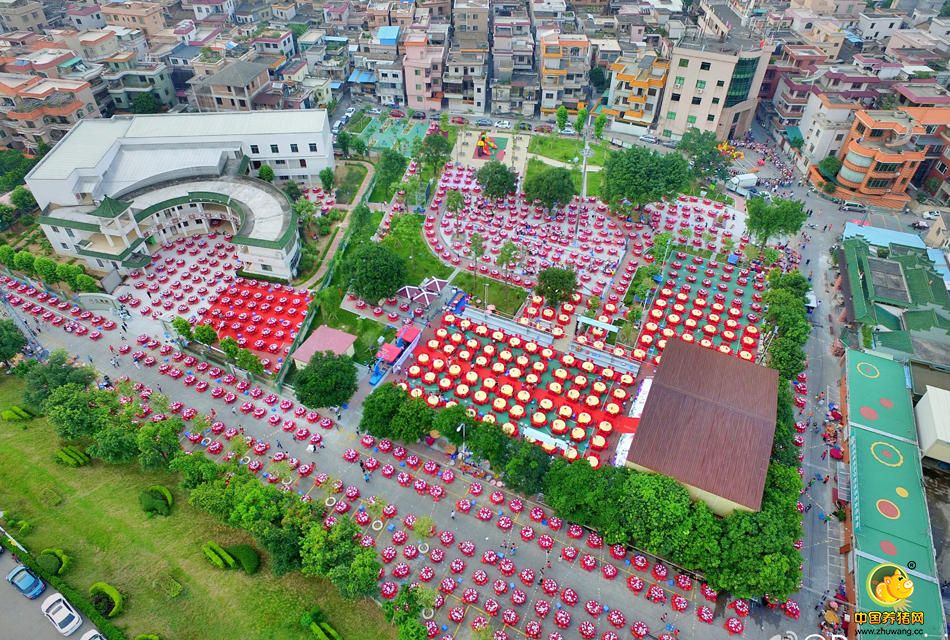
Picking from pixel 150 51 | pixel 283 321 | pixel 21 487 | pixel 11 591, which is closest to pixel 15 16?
pixel 150 51

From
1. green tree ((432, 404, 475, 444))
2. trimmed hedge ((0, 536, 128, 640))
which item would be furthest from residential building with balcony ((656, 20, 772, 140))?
trimmed hedge ((0, 536, 128, 640))

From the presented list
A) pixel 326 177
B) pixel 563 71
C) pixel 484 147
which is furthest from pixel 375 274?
pixel 563 71

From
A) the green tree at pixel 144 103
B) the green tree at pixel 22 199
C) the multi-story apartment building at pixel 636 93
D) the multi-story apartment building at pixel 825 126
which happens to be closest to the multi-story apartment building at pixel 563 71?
the multi-story apartment building at pixel 636 93

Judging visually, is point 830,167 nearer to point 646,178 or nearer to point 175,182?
point 646,178

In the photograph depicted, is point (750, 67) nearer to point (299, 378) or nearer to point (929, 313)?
point (929, 313)

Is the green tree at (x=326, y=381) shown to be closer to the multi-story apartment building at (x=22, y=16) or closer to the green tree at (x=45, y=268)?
the green tree at (x=45, y=268)
